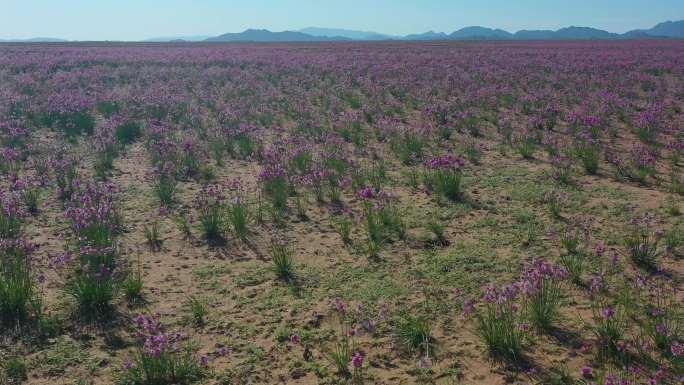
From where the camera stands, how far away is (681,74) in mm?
24938

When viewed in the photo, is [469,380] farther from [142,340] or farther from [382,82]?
[382,82]

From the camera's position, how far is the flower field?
4441mm

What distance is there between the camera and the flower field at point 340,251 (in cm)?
444

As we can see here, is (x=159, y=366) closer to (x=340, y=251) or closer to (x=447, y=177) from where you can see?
(x=340, y=251)

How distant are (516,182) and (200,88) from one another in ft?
50.9

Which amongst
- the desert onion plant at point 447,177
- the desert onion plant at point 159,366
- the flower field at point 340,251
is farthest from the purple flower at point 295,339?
the desert onion plant at point 447,177

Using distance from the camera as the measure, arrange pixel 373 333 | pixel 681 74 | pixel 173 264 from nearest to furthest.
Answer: pixel 373 333
pixel 173 264
pixel 681 74

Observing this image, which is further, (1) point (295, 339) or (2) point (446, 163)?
(2) point (446, 163)

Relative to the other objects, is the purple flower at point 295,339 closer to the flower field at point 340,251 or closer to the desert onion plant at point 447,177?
the flower field at point 340,251

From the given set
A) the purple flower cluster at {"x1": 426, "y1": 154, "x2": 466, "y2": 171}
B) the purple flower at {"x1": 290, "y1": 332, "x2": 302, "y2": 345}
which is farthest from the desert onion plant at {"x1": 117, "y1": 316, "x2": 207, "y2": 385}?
the purple flower cluster at {"x1": 426, "y1": 154, "x2": 466, "y2": 171}

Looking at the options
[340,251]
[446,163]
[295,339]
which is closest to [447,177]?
[446,163]

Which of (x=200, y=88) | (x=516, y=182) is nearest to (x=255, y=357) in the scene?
(x=516, y=182)

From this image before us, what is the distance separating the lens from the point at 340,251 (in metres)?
6.79

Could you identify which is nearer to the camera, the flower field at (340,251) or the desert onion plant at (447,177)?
the flower field at (340,251)
